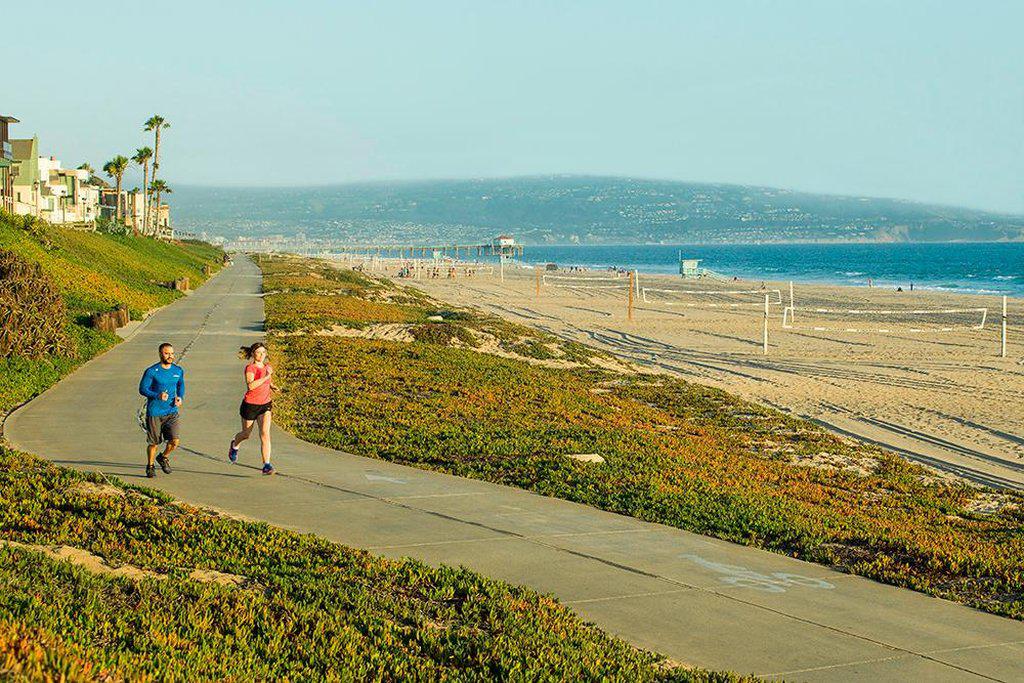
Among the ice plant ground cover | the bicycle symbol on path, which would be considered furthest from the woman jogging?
the bicycle symbol on path

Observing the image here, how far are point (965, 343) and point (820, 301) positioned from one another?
29.3m

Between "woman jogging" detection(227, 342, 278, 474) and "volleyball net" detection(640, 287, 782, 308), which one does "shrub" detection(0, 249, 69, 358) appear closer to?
"woman jogging" detection(227, 342, 278, 474)

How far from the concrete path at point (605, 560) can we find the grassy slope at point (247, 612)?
64 cm

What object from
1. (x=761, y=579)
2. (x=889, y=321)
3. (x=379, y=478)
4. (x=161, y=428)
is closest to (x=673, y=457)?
(x=379, y=478)

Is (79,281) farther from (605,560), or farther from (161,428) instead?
(605,560)

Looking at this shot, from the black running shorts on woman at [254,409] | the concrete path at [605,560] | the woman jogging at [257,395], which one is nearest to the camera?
the concrete path at [605,560]

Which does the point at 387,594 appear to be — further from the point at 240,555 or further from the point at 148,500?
the point at 148,500

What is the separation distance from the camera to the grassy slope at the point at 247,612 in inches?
244

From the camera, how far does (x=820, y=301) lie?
68188mm

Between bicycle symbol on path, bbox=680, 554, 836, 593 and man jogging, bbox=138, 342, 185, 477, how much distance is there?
5995 mm

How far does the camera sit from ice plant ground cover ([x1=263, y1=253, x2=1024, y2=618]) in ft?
34.5

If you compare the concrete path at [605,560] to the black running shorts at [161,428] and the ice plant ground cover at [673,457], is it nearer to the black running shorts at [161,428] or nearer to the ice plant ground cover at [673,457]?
the black running shorts at [161,428]

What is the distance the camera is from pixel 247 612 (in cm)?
722

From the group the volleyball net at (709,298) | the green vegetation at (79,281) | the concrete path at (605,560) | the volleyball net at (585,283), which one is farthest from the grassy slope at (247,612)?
the volleyball net at (585,283)
